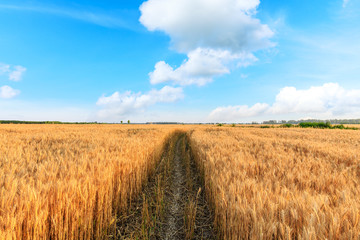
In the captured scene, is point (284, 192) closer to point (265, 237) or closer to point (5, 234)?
point (265, 237)

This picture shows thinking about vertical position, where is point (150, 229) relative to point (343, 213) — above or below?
below

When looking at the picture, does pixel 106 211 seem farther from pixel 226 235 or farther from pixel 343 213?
pixel 343 213

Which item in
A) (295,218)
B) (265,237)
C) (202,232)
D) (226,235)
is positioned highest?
(295,218)

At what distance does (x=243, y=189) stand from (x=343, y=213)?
3.17ft

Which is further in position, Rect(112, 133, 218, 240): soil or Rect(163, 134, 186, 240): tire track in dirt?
Rect(163, 134, 186, 240): tire track in dirt

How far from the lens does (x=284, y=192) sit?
2.05 m

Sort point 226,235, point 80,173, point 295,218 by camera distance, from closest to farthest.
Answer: point 295,218, point 226,235, point 80,173

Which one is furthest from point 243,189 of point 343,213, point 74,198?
point 74,198

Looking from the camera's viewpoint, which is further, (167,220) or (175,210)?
(175,210)

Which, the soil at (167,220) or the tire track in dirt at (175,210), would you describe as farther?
the tire track in dirt at (175,210)

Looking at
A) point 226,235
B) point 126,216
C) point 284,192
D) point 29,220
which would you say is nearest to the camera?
point 29,220

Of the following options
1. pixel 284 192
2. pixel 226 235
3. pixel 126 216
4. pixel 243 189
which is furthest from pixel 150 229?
pixel 284 192

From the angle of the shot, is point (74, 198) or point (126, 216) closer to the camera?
point (74, 198)

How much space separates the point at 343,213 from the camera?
1504mm
